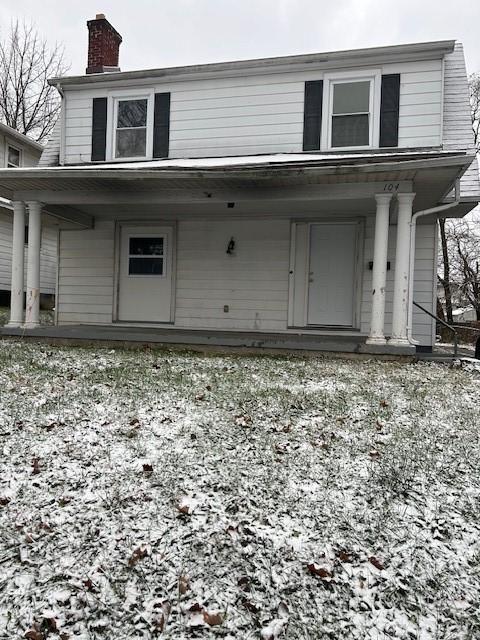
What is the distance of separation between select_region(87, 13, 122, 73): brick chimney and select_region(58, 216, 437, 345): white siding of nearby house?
3.84 metres

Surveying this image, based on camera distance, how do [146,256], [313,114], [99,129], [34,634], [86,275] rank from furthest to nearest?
[86,275], [146,256], [99,129], [313,114], [34,634]

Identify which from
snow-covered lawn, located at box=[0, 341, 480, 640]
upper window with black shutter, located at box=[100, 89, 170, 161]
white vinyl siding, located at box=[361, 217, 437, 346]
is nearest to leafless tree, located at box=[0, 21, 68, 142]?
upper window with black shutter, located at box=[100, 89, 170, 161]

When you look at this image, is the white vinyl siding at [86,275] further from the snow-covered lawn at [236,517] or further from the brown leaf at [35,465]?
the brown leaf at [35,465]

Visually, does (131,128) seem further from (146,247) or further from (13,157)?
(13,157)

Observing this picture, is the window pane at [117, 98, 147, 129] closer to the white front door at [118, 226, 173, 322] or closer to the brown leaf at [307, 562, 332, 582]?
the white front door at [118, 226, 173, 322]

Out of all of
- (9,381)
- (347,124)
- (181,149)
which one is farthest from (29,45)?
(9,381)

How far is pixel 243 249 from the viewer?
340 inches

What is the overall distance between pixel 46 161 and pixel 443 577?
32.7 ft

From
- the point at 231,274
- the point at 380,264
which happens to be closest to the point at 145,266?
the point at 231,274

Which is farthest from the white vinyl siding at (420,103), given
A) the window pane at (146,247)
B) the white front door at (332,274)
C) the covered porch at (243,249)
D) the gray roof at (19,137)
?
the gray roof at (19,137)

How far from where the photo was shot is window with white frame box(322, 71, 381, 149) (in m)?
7.79

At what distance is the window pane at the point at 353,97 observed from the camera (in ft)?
25.8

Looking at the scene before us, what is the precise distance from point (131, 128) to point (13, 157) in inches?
349

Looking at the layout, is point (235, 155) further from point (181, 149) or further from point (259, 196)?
point (259, 196)
